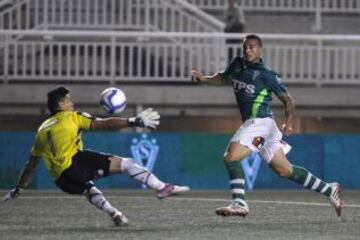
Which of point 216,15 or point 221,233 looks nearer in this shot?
point 221,233

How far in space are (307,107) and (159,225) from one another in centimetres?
1097

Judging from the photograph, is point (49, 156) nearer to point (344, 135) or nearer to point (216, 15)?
point (344, 135)

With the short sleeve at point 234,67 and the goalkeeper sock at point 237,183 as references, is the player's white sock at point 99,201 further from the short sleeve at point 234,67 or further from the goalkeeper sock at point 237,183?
the short sleeve at point 234,67

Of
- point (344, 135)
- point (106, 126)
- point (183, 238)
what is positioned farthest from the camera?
point (344, 135)

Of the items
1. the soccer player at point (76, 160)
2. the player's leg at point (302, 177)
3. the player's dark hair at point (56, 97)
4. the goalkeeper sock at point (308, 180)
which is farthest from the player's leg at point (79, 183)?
the goalkeeper sock at point (308, 180)

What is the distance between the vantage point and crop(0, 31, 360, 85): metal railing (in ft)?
77.6

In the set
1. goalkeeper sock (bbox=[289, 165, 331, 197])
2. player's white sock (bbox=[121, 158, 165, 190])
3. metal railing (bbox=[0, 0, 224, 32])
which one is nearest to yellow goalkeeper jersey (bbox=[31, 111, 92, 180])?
player's white sock (bbox=[121, 158, 165, 190])

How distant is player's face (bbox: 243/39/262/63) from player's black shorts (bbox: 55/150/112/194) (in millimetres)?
1934

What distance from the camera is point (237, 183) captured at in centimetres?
1373

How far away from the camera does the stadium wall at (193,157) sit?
22750 millimetres

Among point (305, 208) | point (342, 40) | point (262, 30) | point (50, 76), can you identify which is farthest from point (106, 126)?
point (262, 30)

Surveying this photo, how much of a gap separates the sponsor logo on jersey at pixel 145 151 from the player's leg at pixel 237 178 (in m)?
8.79

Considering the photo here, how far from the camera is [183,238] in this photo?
1192 centimetres

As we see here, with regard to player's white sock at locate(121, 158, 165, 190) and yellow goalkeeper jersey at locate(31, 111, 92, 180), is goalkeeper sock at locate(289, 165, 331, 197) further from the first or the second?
yellow goalkeeper jersey at locate(31, 111, 92, 180)
